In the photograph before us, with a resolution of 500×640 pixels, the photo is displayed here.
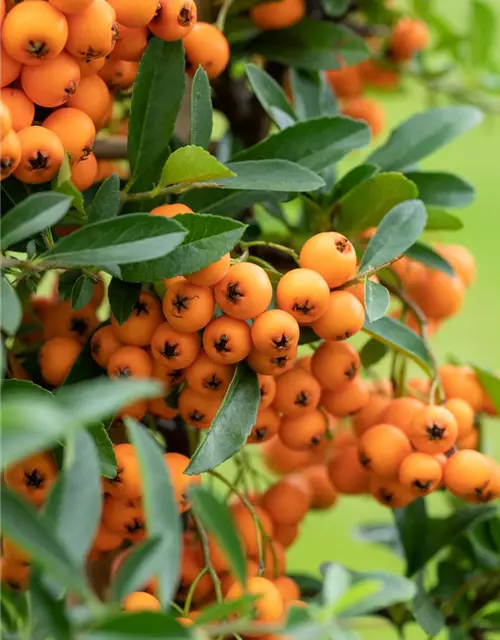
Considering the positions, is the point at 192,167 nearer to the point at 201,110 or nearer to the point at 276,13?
the point at 201,110

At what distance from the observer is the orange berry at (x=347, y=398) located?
540 mm

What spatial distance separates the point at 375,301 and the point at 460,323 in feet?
3.23

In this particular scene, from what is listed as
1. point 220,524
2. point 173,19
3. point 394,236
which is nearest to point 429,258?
point 394,236

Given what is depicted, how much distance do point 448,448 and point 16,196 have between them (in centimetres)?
27

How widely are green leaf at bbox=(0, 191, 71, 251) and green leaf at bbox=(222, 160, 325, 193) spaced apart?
114 mm

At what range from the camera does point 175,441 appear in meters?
0.60

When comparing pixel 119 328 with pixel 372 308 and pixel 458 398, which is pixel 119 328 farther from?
pixel 458 398

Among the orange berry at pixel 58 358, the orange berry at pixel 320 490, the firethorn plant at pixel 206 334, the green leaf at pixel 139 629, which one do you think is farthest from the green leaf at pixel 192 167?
the orange berry at pixel 320 490

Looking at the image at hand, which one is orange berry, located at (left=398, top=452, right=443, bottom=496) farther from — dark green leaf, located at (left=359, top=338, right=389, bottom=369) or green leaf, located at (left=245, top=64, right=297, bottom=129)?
green leaf, located at (left=245, top=64, right=297, bottom=129)

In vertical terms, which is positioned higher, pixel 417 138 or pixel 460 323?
pixel 417 138

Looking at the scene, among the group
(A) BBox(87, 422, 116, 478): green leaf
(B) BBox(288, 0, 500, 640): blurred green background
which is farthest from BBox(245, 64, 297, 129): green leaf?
(B) BBox(288, 0, 500, 640): blurred green background

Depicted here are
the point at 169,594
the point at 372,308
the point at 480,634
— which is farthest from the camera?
the point at 480,634

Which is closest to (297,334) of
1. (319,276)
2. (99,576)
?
(319,276)

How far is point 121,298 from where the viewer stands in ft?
1.52
